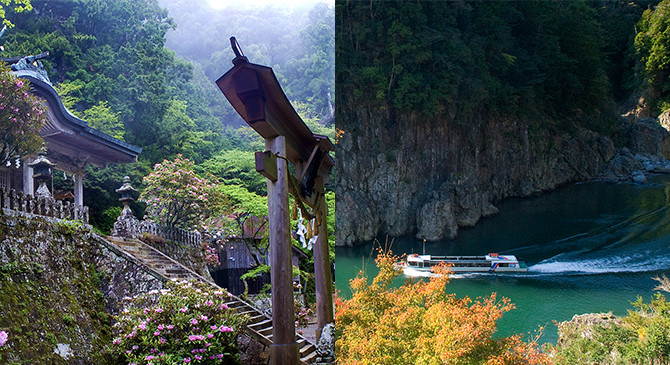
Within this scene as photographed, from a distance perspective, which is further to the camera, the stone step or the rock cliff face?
the rock cliff face

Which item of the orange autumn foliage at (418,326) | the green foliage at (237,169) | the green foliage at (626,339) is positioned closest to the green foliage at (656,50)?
the green foliage at (626,339)

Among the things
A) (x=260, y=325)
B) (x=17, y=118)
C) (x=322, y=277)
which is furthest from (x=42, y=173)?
(x=322, y=277)

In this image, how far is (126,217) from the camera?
3270mm

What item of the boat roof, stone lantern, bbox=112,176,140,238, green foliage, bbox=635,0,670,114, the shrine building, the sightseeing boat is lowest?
the sightseeing boat

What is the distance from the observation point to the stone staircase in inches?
127

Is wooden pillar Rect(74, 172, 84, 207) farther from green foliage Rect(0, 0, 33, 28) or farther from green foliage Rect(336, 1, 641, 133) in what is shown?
green foliage Rect(336, 1, 641, 133)

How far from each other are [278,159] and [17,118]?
148 cm

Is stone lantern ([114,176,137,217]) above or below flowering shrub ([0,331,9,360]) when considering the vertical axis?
above

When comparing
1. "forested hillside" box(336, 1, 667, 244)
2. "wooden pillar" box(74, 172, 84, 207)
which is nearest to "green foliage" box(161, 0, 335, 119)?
"forested hillside" box(336, 1, 667, 244)

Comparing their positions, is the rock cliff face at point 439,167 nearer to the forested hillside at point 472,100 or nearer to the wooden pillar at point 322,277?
the forested hillside at point 472,100

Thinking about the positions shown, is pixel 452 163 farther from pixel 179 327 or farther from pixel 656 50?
pixel 179 327

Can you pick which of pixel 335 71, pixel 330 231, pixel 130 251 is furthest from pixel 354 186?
pixel 130 251

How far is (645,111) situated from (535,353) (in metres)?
1.69

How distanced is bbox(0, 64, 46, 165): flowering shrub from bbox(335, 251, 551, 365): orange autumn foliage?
2293 mm
